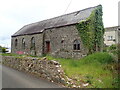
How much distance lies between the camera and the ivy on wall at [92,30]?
15.5 m

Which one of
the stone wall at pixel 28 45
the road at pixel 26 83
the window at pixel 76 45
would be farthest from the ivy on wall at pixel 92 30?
the road at pixel 26 83

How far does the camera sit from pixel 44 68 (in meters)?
8.28

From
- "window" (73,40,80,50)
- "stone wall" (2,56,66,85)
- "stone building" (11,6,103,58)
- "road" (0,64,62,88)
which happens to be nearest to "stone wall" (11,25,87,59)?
"stone building" (11,6,103,58)

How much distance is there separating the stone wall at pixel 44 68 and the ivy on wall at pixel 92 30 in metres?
8.23

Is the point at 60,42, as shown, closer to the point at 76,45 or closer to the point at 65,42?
the point at 65,42

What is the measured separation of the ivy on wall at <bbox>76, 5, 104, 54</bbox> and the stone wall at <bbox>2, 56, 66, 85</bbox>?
27.0 ft

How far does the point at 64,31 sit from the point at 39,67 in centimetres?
983

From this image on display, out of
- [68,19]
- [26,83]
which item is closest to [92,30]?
[68,19]

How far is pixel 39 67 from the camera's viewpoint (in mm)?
8742

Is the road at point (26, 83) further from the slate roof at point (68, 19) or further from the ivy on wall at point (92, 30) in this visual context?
the slate roof at point (68, 19)

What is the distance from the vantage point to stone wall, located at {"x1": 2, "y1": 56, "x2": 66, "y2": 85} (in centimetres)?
715

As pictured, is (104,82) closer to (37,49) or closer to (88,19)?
(88,19)

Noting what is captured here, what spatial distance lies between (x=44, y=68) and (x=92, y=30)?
34.0 feet

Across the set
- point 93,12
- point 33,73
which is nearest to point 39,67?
point 33,73
